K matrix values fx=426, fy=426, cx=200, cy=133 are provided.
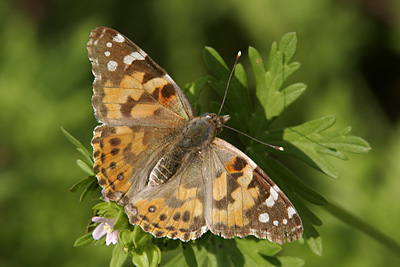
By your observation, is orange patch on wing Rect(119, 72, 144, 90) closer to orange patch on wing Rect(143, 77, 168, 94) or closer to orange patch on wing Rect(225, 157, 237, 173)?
orange patch on wing Rect(143, 77, 168, 94)

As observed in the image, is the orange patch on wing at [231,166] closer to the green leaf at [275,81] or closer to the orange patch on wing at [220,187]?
the orange patch on wing at [220,187]

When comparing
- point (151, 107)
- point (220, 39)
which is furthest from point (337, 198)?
point (151, 107)

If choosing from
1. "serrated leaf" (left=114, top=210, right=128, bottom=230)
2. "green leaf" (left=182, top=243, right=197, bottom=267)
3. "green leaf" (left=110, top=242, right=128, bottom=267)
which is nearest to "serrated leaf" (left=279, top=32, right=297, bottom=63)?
"green leaf" (left=182, top=243, right=197, bottom=267)

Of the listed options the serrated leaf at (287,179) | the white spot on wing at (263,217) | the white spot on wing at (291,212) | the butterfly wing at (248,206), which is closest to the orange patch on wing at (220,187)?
the butterfly wing at (248,206)

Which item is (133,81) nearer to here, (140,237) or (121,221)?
(121,221)

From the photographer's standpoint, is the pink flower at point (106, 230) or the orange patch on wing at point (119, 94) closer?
the pink flower at point (106, 230)

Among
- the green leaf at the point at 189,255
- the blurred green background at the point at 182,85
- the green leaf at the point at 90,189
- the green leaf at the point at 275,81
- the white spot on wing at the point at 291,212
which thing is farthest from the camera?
the blurred green background at the point at 182,85
